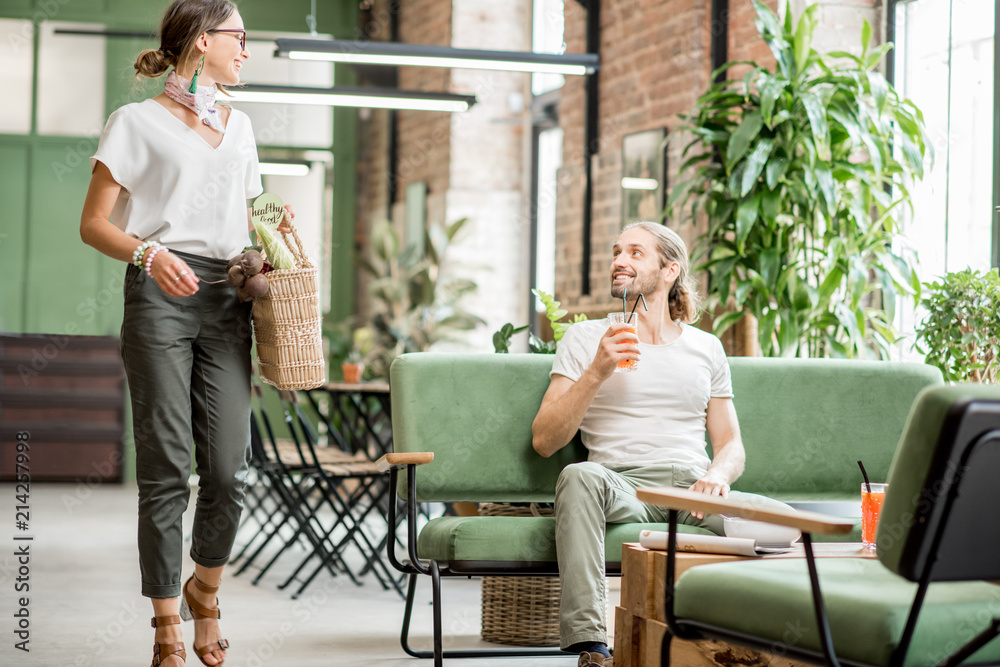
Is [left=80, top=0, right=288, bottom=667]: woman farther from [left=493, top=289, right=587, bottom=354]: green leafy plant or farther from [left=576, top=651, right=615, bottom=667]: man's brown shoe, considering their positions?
[left=493, top=289, right=587, bottom=354]: green leafy plant

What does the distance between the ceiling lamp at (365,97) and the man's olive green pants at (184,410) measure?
389 cm

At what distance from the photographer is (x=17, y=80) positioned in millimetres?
9055

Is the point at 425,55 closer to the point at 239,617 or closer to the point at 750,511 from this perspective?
the point at 239,617

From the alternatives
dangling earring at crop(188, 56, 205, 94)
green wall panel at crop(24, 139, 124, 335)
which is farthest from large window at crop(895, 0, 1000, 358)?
green wall panel at crop(24, 139, 124, 335)

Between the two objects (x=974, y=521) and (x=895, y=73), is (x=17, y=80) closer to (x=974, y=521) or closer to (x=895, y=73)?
(x=895, y=73)

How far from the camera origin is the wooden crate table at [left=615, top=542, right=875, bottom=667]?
237 cm

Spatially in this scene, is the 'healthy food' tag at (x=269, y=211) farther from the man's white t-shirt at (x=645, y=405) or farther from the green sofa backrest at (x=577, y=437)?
the man's white t-shirt at (x=645, y=405)

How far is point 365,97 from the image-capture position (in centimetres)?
647

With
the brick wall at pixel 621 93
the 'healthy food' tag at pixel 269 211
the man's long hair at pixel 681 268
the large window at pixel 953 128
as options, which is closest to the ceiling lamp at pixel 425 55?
the brick wall at pixel 621 93

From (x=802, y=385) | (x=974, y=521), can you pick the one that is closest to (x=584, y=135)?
(x=802, y=385)

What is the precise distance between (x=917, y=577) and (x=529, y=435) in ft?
5.20

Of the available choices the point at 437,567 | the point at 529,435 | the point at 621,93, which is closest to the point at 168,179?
the point at 437,567

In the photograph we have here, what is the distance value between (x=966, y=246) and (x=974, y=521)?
3.22 meters

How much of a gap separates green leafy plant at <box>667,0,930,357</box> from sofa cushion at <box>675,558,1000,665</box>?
2.34 m
